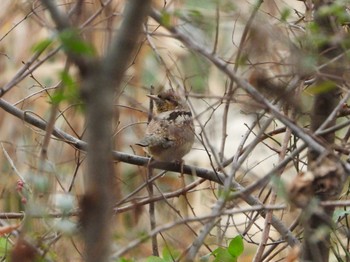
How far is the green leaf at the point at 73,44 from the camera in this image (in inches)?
48.6

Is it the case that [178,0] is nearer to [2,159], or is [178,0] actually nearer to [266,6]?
[266,6]

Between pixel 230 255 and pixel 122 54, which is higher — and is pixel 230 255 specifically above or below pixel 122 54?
below

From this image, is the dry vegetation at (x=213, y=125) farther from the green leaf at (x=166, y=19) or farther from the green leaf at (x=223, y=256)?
the green leaf at (x=223, y=256)

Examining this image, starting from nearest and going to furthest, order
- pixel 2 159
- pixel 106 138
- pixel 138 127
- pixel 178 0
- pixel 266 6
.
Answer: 1. pixel 106 138
2. pixel 178 0
3. pixel 266 6
4. pixel 138 127
5. pixel 2 159

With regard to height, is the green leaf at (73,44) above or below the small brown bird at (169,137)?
below

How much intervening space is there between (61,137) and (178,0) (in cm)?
66

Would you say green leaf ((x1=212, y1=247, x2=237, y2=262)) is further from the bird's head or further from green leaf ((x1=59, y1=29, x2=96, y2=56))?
the bird's head

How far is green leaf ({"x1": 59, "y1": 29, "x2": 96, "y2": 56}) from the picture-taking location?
1.23 metres

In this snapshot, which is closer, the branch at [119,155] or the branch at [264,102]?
the branch at [264,102]

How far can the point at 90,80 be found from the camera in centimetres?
98

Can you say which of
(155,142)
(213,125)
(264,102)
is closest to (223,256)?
(213,125)

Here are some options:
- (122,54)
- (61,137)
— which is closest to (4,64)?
(61,137)

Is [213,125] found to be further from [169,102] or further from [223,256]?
[169,102]

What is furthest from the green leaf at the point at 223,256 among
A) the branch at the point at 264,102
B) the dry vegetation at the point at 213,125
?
the branch at the point at 264,102
